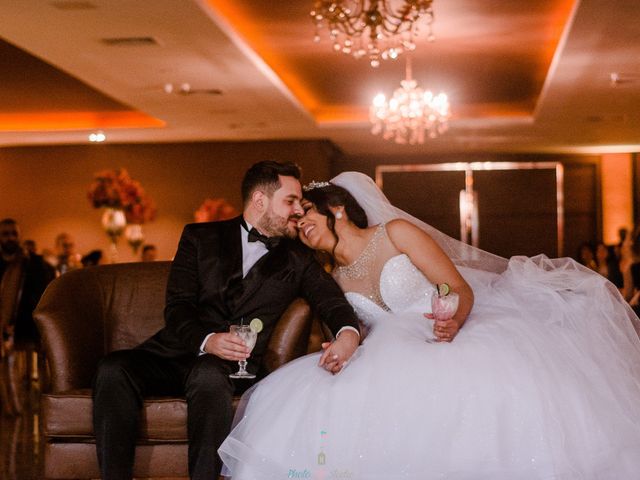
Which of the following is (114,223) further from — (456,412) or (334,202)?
(456,412)

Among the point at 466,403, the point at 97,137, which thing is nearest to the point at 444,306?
the point at 466,403

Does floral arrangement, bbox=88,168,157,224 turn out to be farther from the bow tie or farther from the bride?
the bride

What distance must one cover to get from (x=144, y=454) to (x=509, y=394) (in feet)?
4.57

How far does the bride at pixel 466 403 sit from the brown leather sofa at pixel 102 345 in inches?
14.2

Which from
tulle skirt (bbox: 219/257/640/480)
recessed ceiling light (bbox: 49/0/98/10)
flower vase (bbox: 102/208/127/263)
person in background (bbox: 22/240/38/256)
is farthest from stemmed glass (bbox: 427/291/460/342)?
flower vase (bbox: 102/208/127/263)

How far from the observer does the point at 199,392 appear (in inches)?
121

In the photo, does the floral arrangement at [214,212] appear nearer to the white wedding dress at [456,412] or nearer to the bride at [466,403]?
the bride at [466,403]

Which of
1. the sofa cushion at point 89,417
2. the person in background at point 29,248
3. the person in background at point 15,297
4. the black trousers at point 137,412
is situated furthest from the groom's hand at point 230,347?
the person in background at point 29,248

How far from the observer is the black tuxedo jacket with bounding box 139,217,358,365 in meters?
3.52

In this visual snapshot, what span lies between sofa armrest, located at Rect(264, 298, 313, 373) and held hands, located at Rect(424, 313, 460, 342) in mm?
667

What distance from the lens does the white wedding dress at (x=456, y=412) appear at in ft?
9.07

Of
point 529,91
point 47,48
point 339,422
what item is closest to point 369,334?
point 339,422

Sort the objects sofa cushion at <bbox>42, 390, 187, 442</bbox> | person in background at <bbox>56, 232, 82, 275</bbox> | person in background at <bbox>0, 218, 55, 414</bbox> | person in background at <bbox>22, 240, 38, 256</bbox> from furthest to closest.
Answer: person in background at <bbox>56, 232, 82, 275</bbox> < person in background at <bbox>22, 240, 38, 256</bbox> < person in background at <bbox>0, 218, 55, 414</bbox> < sofa cushion at <bbox>42, 390, 187, 442</bbox>

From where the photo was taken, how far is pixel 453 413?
2814 mm
